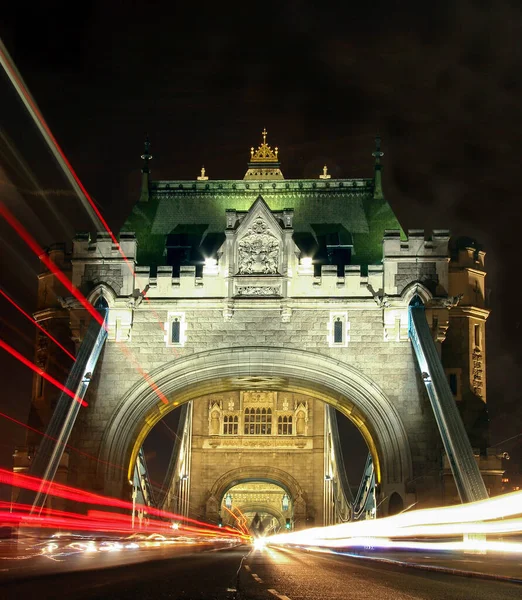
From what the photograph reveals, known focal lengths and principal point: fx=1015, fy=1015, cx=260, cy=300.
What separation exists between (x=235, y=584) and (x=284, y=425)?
58.5 m

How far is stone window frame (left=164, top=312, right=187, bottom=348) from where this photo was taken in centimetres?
3256

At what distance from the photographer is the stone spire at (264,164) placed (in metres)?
40.3

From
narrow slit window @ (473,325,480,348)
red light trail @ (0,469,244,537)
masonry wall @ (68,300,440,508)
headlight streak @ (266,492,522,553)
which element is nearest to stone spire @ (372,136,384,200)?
masonry wall @ (68,300,440,508)

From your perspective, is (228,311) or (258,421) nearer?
(228,311)

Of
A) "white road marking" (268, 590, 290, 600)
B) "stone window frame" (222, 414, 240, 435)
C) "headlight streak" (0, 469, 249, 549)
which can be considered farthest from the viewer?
"stone window frame" (222, 414, 240, 435)

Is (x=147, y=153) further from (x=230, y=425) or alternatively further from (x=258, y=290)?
(x=230, y=425)

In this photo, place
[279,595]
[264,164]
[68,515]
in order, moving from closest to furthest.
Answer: [279,595], [68,515], [264,164]

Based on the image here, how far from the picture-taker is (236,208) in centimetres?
3669

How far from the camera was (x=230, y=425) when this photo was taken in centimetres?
6962

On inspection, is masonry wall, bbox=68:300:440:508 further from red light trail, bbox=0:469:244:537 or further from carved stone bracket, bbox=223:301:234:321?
red light trail, bbox=0:469:244:537

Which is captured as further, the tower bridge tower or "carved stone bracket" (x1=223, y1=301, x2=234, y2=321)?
"carved stone bracket" (x1=223, y1=301, x2=234, y2=321)

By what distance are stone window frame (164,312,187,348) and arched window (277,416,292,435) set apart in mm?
37899

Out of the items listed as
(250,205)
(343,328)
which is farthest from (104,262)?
(343,328)

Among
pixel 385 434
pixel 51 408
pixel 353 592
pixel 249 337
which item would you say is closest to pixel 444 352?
pixel 385 434
